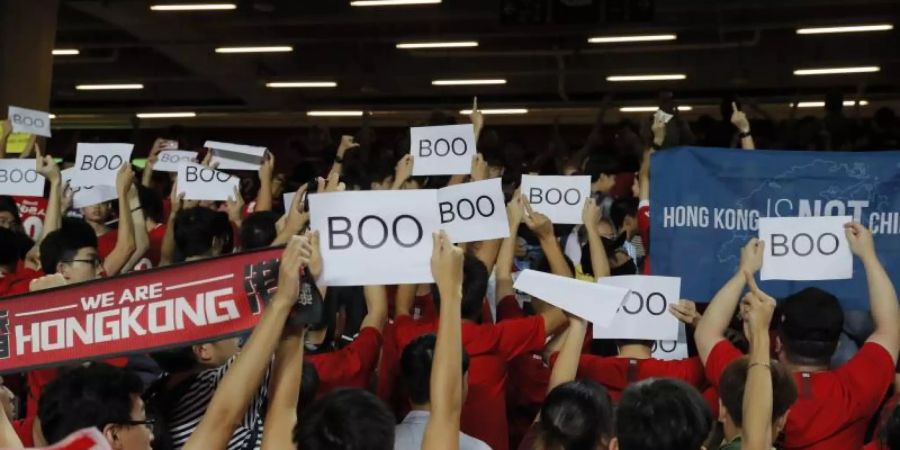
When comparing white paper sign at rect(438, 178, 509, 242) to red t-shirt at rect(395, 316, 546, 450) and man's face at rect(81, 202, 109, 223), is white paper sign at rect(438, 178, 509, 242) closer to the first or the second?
red t-shirt at rect(395, 316, 546, 450)

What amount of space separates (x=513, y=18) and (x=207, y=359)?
10.6m

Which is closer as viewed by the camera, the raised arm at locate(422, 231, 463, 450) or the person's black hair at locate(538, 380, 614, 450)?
the raised arm at locate(422, 231, 463, 450)

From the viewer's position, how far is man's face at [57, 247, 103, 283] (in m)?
5.57

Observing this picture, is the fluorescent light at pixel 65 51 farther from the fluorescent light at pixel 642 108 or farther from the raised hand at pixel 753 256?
the raised hand at pixel 753 256

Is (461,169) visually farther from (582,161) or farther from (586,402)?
(582,161)

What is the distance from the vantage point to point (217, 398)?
3.54 m

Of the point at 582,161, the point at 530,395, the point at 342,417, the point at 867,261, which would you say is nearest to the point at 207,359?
the point at 342,417

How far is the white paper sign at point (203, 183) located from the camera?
25.2 feet

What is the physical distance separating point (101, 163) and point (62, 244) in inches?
86.0

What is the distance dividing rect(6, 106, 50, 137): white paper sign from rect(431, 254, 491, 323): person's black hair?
455 cm

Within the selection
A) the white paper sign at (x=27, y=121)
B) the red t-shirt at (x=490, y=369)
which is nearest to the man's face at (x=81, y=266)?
the red t-shirt at (x=490, y=369)

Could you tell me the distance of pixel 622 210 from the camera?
7926 mm

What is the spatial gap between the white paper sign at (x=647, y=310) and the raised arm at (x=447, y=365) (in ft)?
4.87

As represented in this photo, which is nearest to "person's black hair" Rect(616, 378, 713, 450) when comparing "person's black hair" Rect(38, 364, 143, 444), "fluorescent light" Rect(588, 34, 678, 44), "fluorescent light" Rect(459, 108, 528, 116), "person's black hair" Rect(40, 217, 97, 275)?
"person's black hair" Rect(38, 364, 143, 444)
